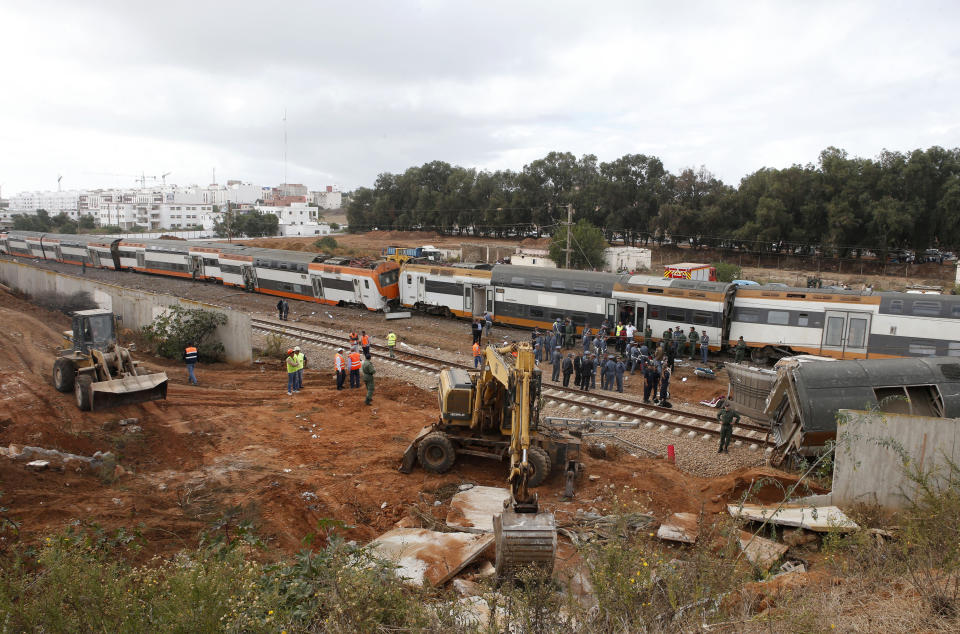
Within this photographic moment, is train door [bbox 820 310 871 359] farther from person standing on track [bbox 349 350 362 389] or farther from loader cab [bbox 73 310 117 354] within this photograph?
loader cab [bbox 73 310 117 354]

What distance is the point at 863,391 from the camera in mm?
11305

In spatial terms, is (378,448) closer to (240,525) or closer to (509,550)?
(240,525)

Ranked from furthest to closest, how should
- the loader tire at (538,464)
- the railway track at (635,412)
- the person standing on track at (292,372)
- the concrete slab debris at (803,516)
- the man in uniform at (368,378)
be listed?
the person standing on track at (292,372) < the man in uniform at (368,378) < the railway track at (635,412) < the loader tire at (538,464) < the concrete slab debris at (803,516)

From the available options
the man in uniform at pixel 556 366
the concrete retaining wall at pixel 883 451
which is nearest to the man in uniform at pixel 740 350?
the man in uniform at pixel 556 366

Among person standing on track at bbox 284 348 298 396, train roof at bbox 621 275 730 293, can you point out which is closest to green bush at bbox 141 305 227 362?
person standing on track at bbox 284 348 298 396

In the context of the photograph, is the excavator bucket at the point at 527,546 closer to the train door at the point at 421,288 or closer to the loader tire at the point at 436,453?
the loader tire at the point at 436,453

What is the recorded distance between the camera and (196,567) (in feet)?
18.8

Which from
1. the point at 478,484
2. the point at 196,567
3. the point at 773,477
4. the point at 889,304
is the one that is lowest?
the point at 478,484

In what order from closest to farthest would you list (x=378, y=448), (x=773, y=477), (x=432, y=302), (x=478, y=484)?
(x=773, y=477) → (x=478, y=484) → (x=378, y=448) → (x=432, y=302)

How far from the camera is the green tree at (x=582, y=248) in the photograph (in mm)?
45656

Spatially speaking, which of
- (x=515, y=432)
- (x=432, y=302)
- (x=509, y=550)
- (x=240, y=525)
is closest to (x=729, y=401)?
(x=515, y=432)

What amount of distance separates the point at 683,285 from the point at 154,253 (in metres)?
42.4

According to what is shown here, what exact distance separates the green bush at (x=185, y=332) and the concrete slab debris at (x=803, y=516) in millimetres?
18986

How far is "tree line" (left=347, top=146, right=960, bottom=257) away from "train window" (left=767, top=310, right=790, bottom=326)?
29.3m
